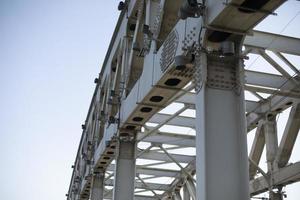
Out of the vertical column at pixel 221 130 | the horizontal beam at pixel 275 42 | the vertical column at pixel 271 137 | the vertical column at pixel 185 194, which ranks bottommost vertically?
the vertical column at pixel 221 130

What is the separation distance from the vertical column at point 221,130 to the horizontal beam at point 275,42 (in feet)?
22.3

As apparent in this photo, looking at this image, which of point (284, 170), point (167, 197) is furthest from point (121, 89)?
point (167, 197)

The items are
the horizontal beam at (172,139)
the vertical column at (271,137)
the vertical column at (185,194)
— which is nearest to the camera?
the vertical column at (271,137)

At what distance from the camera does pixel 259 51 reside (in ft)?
50.3

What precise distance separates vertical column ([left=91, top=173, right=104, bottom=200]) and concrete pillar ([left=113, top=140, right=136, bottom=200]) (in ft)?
24.8

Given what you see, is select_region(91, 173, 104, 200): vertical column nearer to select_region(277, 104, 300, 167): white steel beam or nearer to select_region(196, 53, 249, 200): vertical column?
select_region(277, 104, 300, 167): white steel beam

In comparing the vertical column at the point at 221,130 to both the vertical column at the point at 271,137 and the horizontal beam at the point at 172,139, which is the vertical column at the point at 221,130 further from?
the horizontal beam at the point at 172,139

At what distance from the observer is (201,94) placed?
7.91 metres

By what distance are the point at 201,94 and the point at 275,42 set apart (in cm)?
807

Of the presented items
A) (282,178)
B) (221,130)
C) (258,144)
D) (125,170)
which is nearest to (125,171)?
(125,170)

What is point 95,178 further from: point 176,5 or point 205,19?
point 205,19

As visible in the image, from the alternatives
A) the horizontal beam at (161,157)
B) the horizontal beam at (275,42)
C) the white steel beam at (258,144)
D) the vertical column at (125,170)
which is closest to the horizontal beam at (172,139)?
the horizontal beam at (161,157)

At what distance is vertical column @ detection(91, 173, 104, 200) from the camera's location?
22.7 meters

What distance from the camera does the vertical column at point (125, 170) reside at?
15242mm
